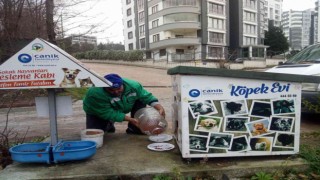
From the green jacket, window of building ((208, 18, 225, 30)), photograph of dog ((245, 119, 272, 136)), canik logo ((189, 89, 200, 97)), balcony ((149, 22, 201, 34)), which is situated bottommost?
photograph of dog ((245, 119, 272, 136))

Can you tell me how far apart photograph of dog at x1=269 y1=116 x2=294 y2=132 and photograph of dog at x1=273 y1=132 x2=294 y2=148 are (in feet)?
0.20

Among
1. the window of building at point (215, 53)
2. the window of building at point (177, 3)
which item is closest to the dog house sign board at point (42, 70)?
the window of building at point (215, 53)

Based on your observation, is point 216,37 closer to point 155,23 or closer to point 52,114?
point 155,23

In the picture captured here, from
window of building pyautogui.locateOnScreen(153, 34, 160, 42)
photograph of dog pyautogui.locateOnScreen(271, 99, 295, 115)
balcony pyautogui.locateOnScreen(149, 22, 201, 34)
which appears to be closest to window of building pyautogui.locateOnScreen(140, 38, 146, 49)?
window of building pyautogui.locateOnScreen(153, 34, 160, 42)

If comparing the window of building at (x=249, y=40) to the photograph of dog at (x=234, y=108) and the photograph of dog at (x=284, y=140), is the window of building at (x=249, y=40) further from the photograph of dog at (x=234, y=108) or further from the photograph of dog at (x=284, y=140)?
the photograph of dog at (x=234, y=108)

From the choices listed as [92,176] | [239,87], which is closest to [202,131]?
[239,87]

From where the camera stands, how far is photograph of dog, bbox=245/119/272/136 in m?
3.59

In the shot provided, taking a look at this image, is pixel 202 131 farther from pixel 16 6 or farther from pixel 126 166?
pixel 16 6

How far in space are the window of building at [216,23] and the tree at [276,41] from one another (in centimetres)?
1674

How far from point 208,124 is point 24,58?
7.38ft

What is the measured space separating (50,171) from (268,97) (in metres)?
2.62

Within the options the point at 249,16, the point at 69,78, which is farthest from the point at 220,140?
the point at 249,16

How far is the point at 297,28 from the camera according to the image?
10519 cm

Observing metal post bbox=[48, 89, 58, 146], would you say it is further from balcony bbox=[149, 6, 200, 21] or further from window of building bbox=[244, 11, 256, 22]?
window of building bbox=[244, 11, 256, 22]
